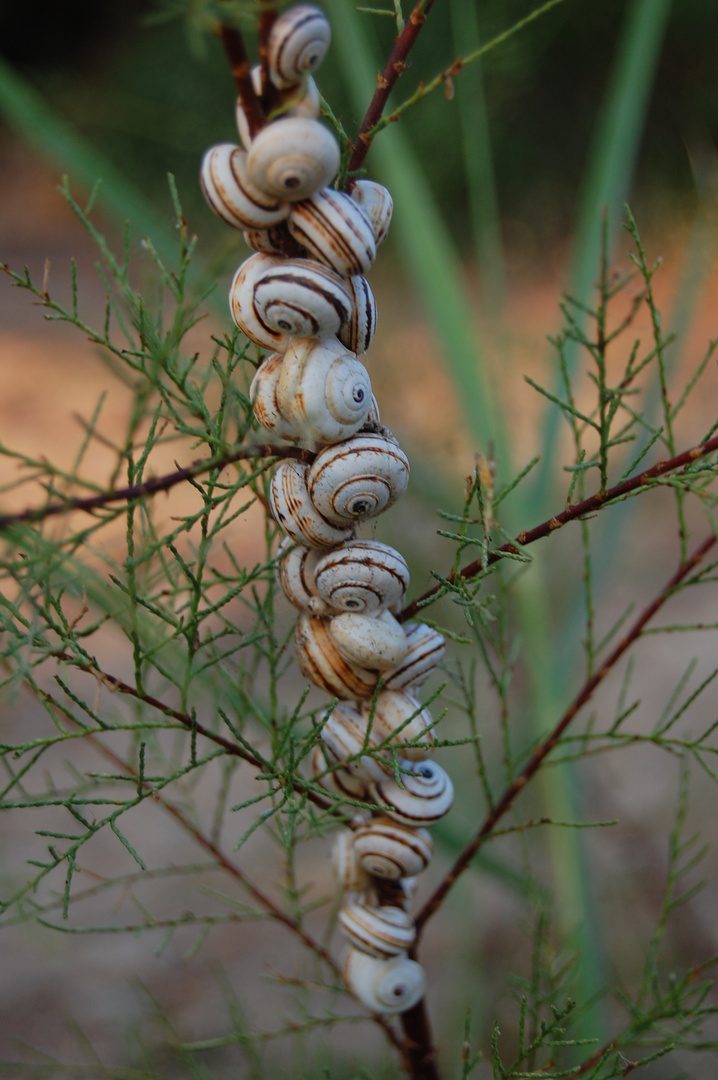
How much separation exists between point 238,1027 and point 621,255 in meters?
2.11

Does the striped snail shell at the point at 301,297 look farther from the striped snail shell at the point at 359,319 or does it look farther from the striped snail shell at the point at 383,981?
the striped snail shell at the point at 383,981

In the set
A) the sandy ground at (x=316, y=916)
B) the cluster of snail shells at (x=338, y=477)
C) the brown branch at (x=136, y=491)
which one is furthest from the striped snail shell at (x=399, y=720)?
the sandy ground at (x=316, y=916)

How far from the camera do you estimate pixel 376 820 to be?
1.09ft

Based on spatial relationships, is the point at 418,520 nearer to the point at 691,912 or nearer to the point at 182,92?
the point at 691,912

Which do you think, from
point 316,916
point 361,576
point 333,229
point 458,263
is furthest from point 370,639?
point 458,263

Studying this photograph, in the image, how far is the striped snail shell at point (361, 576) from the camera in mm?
285

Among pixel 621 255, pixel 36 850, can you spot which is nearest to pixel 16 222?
pixel 621 255

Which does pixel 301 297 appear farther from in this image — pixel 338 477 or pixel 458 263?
pixel 458 263

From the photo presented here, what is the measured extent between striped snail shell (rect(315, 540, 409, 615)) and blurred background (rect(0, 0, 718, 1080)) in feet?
0.32

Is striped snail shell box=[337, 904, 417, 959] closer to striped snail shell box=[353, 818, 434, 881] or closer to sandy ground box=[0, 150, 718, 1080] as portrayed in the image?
striped snail shell box=[353, 818, 434, 881]

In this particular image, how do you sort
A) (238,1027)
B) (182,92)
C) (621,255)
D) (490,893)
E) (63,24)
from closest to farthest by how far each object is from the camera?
(238,1027) → (490,893) → (621,255) → (182,92) → (63,24)

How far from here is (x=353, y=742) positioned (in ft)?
1.03

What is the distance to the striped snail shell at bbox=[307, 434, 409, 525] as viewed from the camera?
10.7 inches

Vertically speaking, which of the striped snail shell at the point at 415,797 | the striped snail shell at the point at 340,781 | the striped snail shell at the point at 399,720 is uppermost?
the striped snail shell at the point at 399,720
